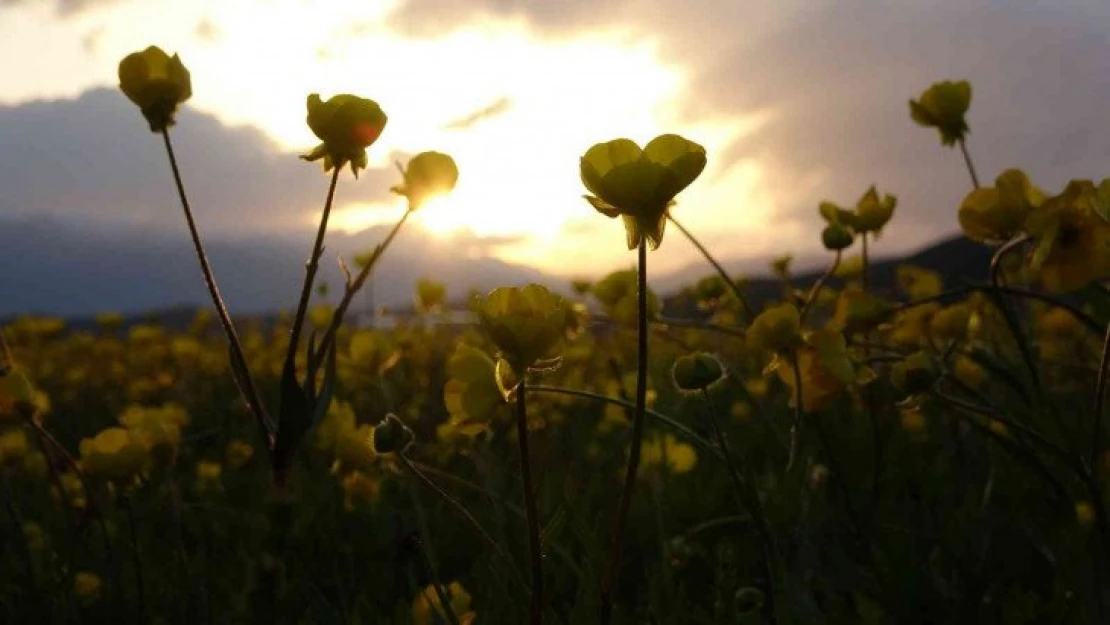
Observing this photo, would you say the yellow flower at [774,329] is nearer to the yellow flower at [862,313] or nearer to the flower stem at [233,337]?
the yellow flower at [862,313]

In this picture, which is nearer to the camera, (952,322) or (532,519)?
(532,519)

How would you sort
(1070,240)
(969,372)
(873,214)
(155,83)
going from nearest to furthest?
1. (1070,240)
2. (155,83)
3. (873,214)
4. (969,372)

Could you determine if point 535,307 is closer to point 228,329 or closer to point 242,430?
point 228,329

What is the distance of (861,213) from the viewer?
2.06m

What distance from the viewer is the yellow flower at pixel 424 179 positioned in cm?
162

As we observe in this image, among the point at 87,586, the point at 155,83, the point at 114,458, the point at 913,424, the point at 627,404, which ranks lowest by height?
the point at 87,586

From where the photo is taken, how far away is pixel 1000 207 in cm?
136

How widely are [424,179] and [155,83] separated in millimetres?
443

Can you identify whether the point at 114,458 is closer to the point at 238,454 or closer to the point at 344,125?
the point at 344,125

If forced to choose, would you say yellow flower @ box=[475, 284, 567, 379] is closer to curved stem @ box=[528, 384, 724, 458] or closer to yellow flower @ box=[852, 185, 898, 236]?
curved stem @ box=[528, 384, 724, 458]

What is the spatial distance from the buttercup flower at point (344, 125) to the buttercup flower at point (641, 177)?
581 millimetres

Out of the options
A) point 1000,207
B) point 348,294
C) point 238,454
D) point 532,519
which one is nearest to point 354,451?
point 348,294

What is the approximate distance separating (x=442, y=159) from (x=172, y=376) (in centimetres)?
453

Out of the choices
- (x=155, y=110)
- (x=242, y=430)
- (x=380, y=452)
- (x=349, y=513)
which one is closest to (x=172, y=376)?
(x=242, y=430)
